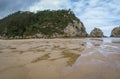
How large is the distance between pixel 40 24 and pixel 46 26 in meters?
3.83

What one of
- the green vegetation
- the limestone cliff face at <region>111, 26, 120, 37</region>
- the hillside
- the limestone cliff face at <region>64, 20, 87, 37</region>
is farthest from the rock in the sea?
the green vegetation

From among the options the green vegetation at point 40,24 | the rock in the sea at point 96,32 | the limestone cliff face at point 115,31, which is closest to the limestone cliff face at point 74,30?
the green vegetation at point 40,24

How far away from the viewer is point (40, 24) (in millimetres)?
66438

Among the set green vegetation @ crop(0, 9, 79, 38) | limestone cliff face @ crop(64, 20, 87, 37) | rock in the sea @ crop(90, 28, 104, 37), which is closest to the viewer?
limestone cliff face @ crop(64, 20, 87, 37)

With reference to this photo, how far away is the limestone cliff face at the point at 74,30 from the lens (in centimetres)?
6081

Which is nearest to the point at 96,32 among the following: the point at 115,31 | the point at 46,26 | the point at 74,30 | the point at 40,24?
the point at 115,31

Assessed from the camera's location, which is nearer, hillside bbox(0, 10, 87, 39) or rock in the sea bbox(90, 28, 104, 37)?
hillside bbox(0, 10, 87, 39)

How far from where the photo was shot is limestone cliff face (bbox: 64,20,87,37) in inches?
2394

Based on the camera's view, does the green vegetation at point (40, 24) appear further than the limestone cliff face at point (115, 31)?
No

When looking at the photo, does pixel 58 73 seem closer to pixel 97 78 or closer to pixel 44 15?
pixel 97 78

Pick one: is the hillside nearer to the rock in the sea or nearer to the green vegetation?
the green vegetation

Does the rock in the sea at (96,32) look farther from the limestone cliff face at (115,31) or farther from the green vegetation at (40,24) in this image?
the green vegetation at (40,24)

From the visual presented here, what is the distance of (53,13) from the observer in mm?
71250

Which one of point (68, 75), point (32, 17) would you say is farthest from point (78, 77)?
point (32, 17)
